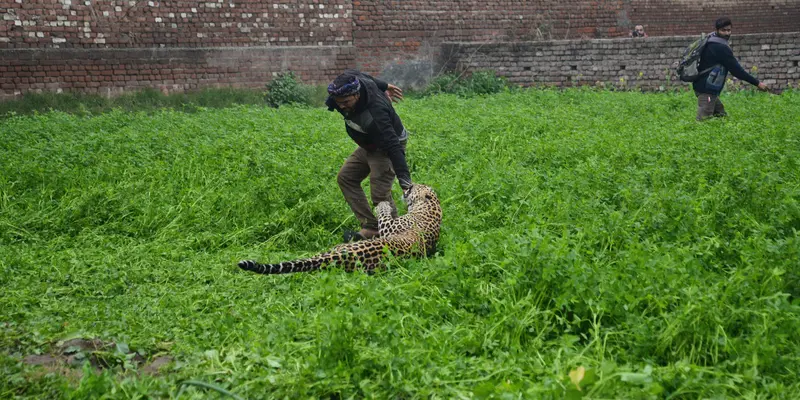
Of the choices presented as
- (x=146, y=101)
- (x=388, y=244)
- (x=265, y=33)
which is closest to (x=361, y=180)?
(x=388, y=244)

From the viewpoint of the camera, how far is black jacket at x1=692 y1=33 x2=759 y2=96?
35.2ft

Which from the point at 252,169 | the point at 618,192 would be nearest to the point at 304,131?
the point at 252,169

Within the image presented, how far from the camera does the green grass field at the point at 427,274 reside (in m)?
3.85

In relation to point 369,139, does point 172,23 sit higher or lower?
lower

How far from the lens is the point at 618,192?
7.02m

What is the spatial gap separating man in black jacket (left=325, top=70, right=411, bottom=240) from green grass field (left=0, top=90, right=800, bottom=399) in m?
0.49

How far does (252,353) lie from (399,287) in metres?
1.13

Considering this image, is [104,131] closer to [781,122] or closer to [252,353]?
[252,353]

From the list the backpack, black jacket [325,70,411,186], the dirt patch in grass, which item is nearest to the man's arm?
black jacket [325,70,411,186]

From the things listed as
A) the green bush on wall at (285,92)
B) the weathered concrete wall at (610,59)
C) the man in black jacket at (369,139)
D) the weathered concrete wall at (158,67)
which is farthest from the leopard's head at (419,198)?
the weathered concrete wall at (610,59)

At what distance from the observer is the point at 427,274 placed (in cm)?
516

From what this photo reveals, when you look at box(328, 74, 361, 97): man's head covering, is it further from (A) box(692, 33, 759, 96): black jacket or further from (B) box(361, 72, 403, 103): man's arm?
(A) box(692, 33, 759, 96): black jacket

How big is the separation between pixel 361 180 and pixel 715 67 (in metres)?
6.34

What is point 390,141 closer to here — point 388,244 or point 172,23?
point 388,244
